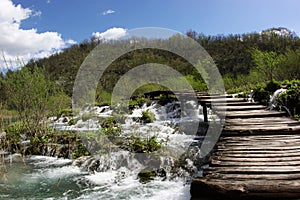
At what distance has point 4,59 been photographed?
24.8 feet

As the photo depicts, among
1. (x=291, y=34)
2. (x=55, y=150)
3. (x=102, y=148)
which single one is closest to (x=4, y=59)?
(x=55, y=150)

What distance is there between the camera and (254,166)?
102 inches

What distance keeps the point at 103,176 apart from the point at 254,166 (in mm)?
3575

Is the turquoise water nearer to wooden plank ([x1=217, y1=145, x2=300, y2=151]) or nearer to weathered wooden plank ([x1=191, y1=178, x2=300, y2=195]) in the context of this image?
wooden plank ([x1=217, y1=145, x2=300, y2=151])

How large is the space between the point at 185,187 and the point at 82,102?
13736mm

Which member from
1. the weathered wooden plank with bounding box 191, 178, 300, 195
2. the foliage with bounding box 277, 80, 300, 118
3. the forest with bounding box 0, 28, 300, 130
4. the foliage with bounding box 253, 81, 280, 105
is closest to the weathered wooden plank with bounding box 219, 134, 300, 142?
the weathered wooden plank with bounding box 191, 178, 300, 195

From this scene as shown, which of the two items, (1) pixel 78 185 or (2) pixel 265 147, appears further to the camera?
(1) pixel 78 185

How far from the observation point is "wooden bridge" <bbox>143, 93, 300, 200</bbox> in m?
2.12

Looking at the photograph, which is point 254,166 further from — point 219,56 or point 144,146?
point 219,56

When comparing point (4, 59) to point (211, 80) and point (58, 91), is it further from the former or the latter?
point (211, 80)

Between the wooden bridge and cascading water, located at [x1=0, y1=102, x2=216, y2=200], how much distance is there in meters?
1.35

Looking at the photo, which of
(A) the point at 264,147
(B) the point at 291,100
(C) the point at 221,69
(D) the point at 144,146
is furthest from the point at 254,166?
(C) the point at 221,69

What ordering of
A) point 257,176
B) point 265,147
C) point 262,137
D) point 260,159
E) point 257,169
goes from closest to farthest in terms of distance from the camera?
point 257,176 < point 257,169 < point 260,159 < point 265,147 < point 262,137

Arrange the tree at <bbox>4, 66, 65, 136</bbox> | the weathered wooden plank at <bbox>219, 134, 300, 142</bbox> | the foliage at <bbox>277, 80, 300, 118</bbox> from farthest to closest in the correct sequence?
the tree at <bbox>4, 66, 65, 136</bbox>, the foliage at <bbox>277, 80, 300, 118</bbox>, the weathered wooden plank at <bbox>219, 134, 300, 142</bbox>
